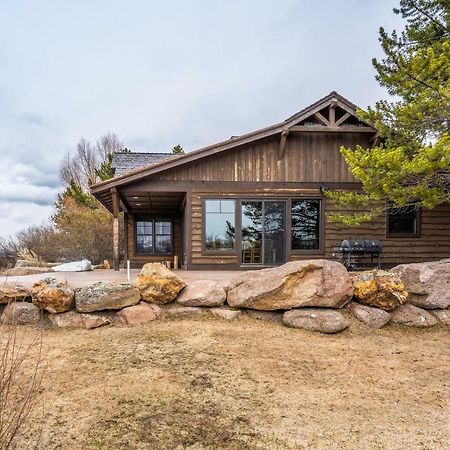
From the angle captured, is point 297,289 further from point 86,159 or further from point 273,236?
point 86,159

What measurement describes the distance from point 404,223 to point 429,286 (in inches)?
194

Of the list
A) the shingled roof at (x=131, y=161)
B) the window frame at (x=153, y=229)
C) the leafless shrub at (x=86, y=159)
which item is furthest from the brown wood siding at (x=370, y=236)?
the leafless shrub at (x=86, y=159)

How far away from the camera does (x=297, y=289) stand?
5.47 metres

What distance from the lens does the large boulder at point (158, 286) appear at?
5.56m

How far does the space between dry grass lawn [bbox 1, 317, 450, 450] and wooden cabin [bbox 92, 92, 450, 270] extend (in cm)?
469

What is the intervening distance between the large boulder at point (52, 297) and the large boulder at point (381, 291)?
437 centimetres

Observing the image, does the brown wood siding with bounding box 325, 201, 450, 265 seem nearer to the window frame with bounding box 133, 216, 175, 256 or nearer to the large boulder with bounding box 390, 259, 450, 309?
the large boulder with bounding box 390, 259, 450, 309

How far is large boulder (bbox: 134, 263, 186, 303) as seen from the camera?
18.2 ft

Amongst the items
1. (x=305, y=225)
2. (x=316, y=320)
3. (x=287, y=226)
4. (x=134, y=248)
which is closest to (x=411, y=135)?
(x=305, y=225)

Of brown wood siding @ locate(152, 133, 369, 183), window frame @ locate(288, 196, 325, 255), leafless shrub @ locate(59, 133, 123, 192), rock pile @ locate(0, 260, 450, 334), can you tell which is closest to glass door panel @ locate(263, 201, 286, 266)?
window frame @ locate(288, 196, 325, 255)

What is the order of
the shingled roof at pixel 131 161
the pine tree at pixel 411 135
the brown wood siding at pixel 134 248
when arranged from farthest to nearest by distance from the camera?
the brown wood siding at pixel 134 248 → the shingled roof at pixel 131 161 → the pine tree at pixel 411 135

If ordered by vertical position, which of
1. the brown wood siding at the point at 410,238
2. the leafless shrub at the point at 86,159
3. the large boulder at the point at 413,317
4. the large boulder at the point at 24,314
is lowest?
the large boulder at the point at 413,317

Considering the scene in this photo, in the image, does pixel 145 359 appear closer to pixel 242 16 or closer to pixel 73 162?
pixel 242 16

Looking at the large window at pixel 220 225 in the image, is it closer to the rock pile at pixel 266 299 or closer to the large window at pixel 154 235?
the rock pile at pixel 266 299
